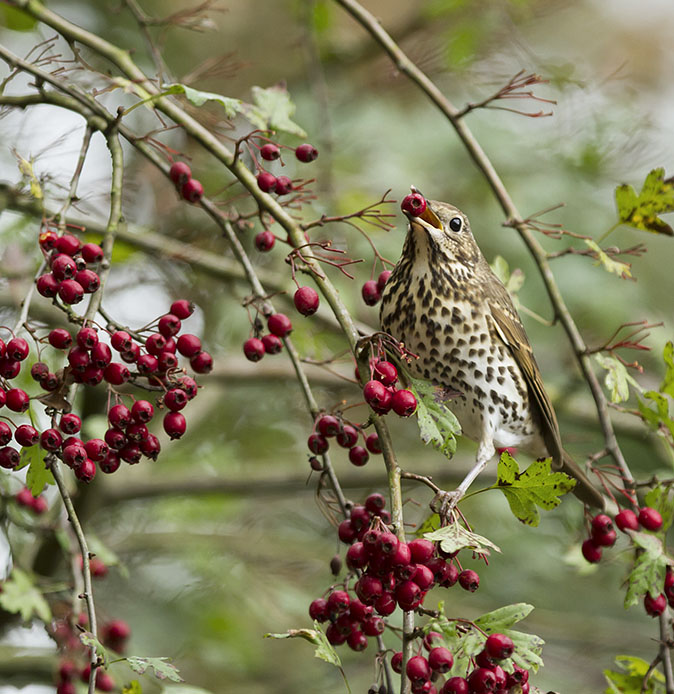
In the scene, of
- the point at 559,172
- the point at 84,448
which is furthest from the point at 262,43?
the point at 84,448

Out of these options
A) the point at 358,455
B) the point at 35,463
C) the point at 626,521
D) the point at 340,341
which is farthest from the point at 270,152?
the point at 340,341

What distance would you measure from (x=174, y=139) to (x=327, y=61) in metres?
0.72

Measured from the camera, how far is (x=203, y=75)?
6.66ft

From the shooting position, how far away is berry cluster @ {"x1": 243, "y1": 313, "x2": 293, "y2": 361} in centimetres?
151

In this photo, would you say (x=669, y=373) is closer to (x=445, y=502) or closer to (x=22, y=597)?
(x=445, y=502)

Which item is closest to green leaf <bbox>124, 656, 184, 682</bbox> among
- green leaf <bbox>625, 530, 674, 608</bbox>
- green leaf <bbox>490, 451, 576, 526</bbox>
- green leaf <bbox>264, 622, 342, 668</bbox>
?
green leaf <bbox>264, 622, 342, 668</bbox>

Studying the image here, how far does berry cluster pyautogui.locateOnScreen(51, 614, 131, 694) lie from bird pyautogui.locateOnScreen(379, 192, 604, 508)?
2.82ft

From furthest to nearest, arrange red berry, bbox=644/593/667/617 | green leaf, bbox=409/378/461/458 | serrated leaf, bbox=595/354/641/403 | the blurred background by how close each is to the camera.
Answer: the blurred background < serrated leaf, bbox=595/354/641/403 < red berry, bbox=644/593/667/617 < green leaf, bbox=409/378/461/458

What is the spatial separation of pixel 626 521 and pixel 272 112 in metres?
Result: 1.00

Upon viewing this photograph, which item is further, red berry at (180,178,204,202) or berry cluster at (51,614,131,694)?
berry cluster at (51,614,131,694)

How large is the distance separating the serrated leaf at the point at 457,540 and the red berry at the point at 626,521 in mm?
636

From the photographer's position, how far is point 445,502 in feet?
4.49

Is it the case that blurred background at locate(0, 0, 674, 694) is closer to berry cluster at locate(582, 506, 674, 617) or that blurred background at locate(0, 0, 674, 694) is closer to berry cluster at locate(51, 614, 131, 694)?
berry cluster at locate(51, 614, 131, 694)

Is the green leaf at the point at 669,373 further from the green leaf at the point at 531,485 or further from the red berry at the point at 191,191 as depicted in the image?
the red berry at the point at 191,191
